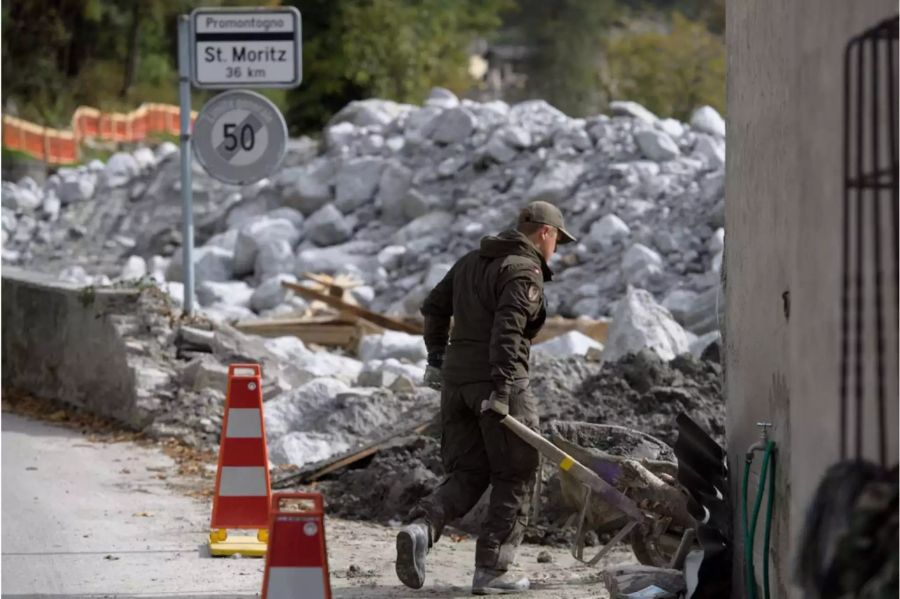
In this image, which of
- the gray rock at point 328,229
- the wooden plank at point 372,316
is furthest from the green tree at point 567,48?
the wooden plank at point 372,316

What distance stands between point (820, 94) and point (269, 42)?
7.90m

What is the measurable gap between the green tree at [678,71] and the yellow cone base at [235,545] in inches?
2004

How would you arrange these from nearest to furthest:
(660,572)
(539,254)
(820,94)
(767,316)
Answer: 1. (820,94)
2. (767,316)
3. (660,572)
4. (539,254)

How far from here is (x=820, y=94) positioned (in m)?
5.04

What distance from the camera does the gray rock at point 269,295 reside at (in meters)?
22.8

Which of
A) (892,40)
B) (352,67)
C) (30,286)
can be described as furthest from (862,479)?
(352,67)

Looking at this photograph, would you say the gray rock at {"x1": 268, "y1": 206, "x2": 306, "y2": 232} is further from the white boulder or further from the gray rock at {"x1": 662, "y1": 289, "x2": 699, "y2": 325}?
the white boulder

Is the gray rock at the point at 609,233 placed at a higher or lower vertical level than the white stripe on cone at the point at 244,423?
higher

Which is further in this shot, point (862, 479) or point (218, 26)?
point (218, 26)

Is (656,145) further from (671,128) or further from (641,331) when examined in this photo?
(641,331)

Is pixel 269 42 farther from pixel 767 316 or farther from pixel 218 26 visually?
pixel 767 316

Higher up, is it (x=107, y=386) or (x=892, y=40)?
(x=892, y=40)

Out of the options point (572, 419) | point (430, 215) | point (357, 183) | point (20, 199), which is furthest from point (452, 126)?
point (572, 419)

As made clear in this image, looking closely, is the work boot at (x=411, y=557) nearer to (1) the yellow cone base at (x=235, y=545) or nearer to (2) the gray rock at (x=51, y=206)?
(1) the yellow cone base at (x=235, y=545)
